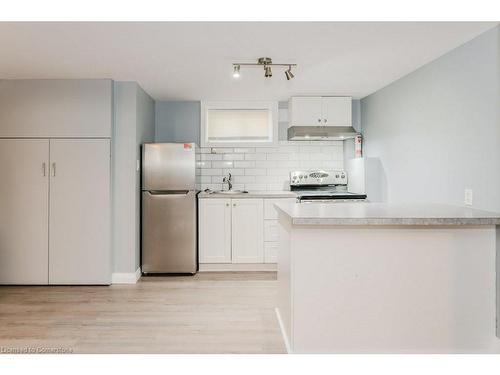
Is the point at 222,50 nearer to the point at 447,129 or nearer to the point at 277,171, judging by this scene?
the point at 447,129

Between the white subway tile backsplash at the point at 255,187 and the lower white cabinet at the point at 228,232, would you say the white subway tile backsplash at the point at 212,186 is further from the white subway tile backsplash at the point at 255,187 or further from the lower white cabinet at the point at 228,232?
the lower white cabinet at the point at 228,232

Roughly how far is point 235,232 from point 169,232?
0.78 meters

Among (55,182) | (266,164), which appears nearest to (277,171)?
(266,164)

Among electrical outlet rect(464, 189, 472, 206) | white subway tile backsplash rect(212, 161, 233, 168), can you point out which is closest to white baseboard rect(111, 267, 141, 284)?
white subway tile backsplash rect(212, 161, 233, 168)

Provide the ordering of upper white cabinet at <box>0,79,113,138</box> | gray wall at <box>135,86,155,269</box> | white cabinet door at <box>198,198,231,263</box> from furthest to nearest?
white cabinet door at <box>198,198,231,263</box> < gray wall at <box>135,86,155,269</box> < upper white cabinet at <box>0,79,113,138</box>

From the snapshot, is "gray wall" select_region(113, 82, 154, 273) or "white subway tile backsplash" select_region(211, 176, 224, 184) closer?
"gray wall" select_region(113, 82, 154, 273)

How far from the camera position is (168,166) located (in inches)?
179

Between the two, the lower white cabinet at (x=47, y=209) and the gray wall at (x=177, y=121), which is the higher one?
the gray wall at (x=177, y=121)

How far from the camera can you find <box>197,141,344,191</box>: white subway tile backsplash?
5.44m

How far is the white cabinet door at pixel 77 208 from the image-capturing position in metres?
4.14

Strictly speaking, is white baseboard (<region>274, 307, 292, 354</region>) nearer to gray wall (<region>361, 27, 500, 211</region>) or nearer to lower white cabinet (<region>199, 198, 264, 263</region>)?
lower white cabinet (<region>199, 198, 264, 263</region>)

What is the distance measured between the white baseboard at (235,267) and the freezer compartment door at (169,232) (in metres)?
0.23

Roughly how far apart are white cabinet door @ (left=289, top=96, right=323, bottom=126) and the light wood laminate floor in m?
2.05

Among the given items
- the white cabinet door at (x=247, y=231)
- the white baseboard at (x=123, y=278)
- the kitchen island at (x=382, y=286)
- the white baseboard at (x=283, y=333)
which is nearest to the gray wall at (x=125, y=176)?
the white baseboard at (x=123, y=278)
